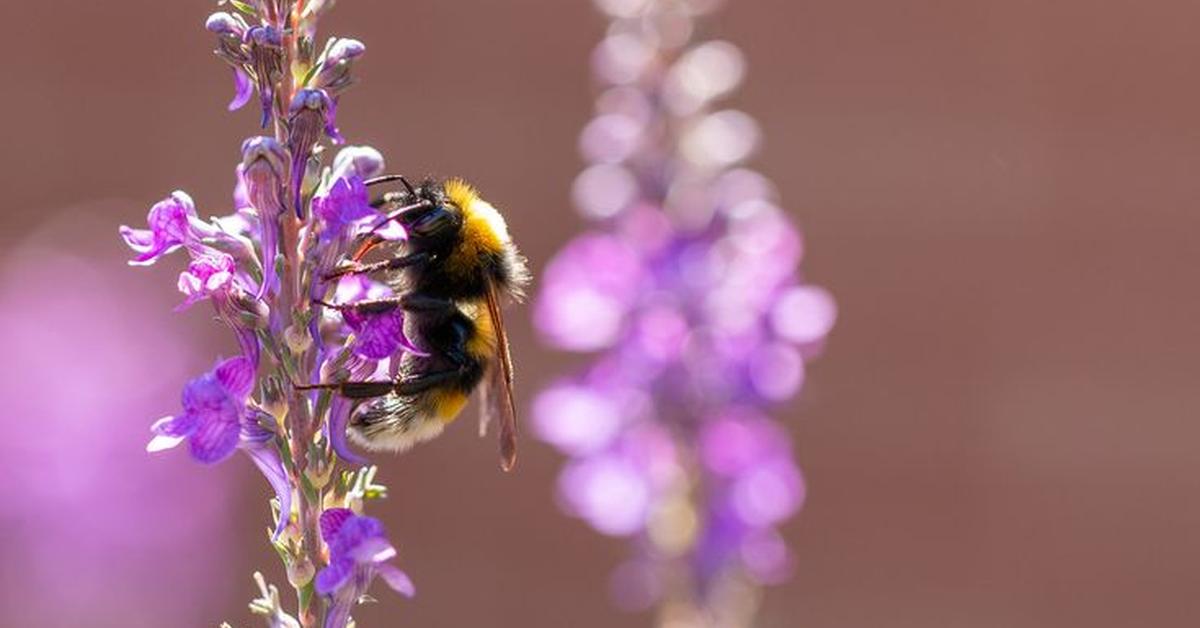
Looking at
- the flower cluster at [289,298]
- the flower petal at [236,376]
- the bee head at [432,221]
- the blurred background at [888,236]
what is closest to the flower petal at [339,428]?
the flower cluster at [289,298]

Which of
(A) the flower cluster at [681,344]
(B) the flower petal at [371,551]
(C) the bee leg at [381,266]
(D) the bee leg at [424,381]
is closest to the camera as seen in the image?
(B) the flower petal at [371,551]

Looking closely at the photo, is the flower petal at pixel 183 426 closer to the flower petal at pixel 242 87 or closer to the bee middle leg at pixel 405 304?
the bee middle leg at pixel 405 304

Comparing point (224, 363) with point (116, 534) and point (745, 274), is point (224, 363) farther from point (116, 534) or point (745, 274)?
point (745, 274)

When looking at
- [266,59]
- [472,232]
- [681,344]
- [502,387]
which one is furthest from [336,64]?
[681,344]

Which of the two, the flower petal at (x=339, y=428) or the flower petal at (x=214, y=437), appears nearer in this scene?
the flower petal at (x=214, y=437)

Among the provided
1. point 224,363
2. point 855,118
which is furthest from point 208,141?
point 224,363

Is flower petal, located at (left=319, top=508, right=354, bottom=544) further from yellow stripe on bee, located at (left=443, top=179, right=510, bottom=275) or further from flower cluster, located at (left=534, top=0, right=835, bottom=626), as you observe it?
flower cluster, located at (left=534, top=0, right=835, bottom=626)

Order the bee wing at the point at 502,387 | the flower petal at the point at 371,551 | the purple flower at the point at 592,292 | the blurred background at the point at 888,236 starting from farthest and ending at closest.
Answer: the blurred background at the point at 888,236 < the purple flower at the point at 592,292 < the bee wing at the point at 502,387 < the flower petal at the point at 371,551
